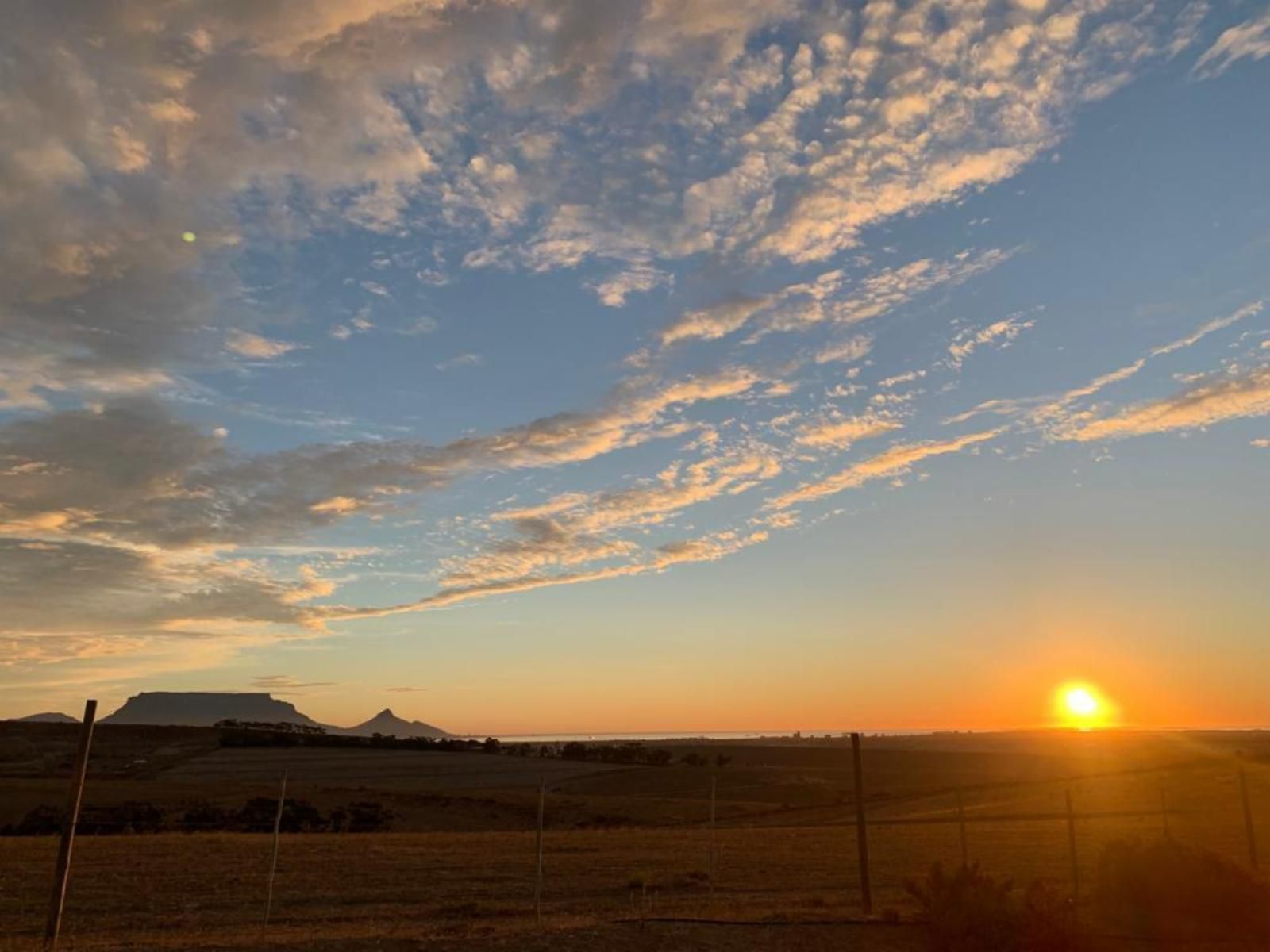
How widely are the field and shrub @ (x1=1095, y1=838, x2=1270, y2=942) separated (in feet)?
12.2

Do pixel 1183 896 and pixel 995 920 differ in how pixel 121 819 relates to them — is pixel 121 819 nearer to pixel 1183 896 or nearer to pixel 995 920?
pixel 995 920

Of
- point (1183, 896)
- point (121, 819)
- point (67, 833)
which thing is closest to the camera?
point (67, 833)

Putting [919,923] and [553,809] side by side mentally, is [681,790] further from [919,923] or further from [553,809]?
[919,923]

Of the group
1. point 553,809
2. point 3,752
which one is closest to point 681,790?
point 553,809

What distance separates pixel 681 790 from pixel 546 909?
56.3 m

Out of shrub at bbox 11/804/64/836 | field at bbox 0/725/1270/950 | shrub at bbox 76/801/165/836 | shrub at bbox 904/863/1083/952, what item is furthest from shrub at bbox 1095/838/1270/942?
shrub at bbox 11/804/64/836

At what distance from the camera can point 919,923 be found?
15.2m

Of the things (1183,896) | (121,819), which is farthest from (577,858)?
(121,819)

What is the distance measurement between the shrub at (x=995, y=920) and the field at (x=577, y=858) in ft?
2.45

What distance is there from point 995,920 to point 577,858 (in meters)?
20.0

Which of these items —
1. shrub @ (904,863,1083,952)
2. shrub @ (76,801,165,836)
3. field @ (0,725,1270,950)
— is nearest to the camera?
shrub @ (904,863,1083,952)

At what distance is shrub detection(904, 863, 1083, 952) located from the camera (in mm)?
13078

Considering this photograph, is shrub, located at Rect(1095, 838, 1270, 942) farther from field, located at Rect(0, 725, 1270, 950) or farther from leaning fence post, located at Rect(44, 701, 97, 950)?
leaning fence post, located at Rect(44, 701, 97, 950)

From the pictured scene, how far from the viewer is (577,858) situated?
102ft
